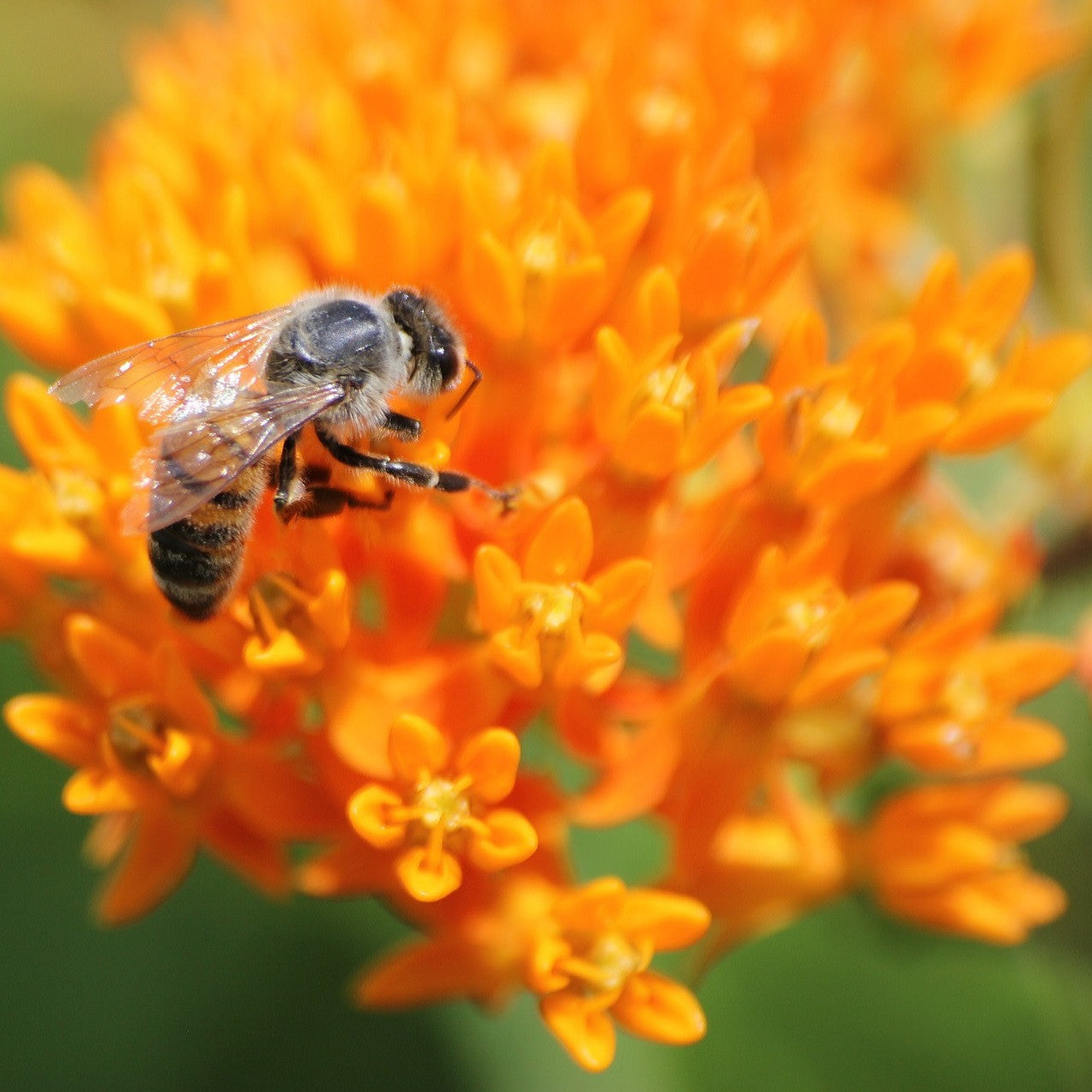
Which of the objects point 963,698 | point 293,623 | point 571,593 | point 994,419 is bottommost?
point 293,623

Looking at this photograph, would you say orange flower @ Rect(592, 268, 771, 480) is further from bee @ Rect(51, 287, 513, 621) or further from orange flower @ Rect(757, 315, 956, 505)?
bee @ Rect(51, 287, 513, 621)

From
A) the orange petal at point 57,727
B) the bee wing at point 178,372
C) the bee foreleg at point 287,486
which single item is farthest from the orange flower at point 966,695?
the orange petal at point 57,727

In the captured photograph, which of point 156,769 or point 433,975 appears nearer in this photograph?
point 156,769

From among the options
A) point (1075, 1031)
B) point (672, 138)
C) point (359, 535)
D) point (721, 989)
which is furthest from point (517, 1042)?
point (672, 138)

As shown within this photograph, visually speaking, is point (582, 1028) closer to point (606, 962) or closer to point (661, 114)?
point (606, 962)

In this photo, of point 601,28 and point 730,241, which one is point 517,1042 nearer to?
point 730,241

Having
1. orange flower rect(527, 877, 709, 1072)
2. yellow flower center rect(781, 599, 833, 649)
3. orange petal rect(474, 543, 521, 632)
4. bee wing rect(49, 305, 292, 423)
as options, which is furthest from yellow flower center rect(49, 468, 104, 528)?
yellow flower center rect(781, 599, 833, 649)

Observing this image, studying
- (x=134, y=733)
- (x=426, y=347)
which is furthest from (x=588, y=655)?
(x=134, y=733)

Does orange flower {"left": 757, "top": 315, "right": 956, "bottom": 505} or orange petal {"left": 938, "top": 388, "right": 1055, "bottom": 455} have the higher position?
orange petal {"left": 938, "top": 388, "right": 1055, "bottom": 455}
